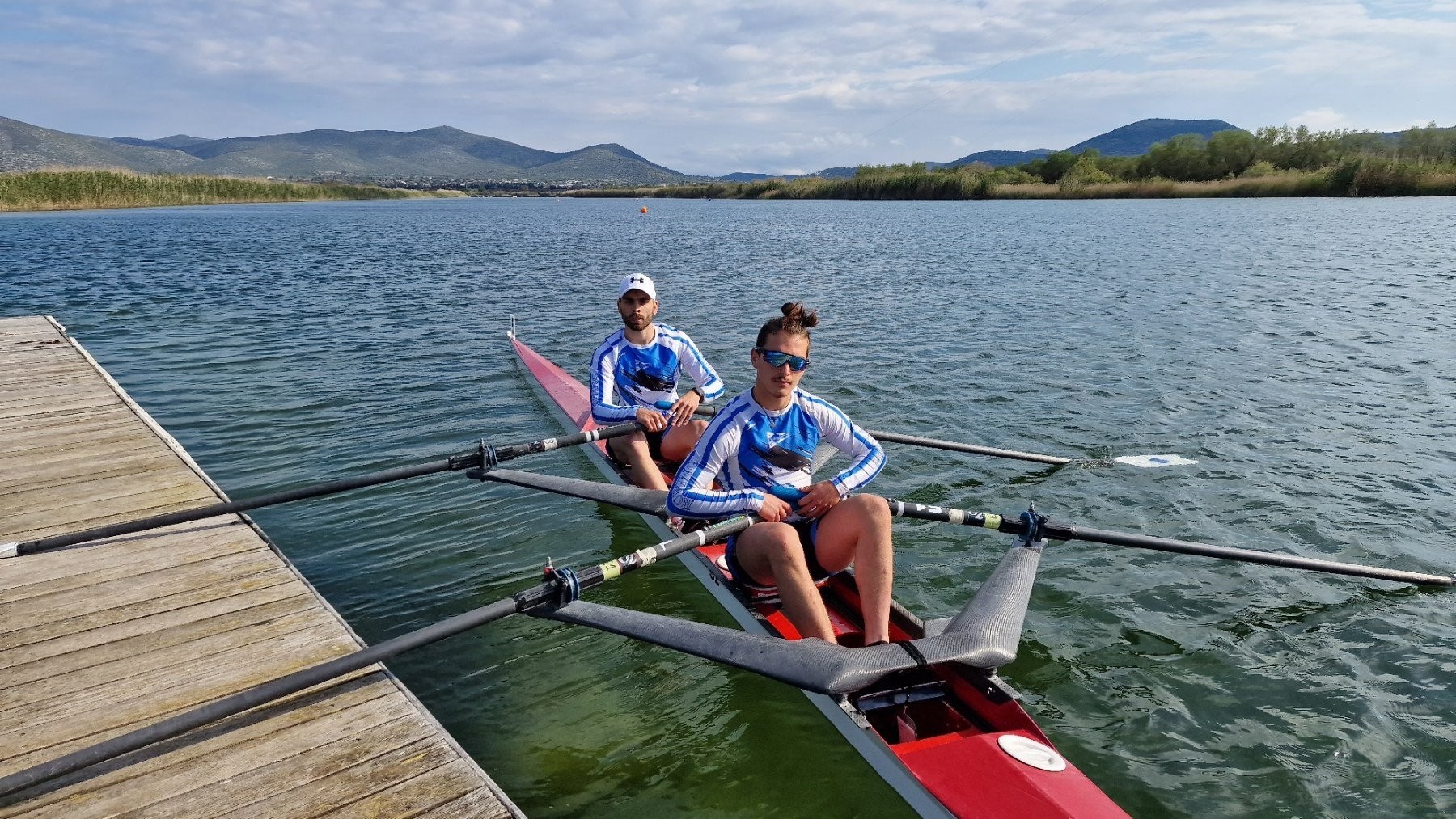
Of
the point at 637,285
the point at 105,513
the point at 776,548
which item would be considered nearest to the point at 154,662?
the point at 105,513

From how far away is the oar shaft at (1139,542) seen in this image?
528cm

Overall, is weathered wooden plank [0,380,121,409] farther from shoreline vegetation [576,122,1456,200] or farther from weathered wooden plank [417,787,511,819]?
shoreline vegetation [576,122,1456,200]

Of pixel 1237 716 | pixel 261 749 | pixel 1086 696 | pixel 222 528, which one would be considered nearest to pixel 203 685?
pixel 261 749

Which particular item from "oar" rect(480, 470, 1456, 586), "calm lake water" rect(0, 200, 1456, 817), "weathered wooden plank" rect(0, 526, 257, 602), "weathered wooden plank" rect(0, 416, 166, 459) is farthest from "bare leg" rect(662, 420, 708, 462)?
"weathered wooden plank" rect(0, 416, 166, 459)

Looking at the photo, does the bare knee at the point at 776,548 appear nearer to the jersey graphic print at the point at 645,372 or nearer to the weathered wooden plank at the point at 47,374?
the jersey graphic print at the point at 645,372

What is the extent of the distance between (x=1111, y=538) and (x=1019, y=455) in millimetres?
3187

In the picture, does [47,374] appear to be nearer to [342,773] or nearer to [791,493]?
[342,773]

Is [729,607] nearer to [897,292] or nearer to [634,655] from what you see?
[634,655]

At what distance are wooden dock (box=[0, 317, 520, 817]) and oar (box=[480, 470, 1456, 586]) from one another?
94.3 inches

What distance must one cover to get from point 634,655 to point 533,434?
18.7 ft

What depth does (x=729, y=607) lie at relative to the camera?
5293 millimetres

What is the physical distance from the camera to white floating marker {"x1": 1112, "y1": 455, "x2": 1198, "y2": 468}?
9.00 meters

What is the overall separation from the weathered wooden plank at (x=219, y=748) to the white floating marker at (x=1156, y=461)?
25.7 ft

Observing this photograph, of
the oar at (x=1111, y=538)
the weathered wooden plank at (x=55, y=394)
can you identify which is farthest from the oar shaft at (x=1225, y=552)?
the weathered wooden plank at (x=55, y=394)
